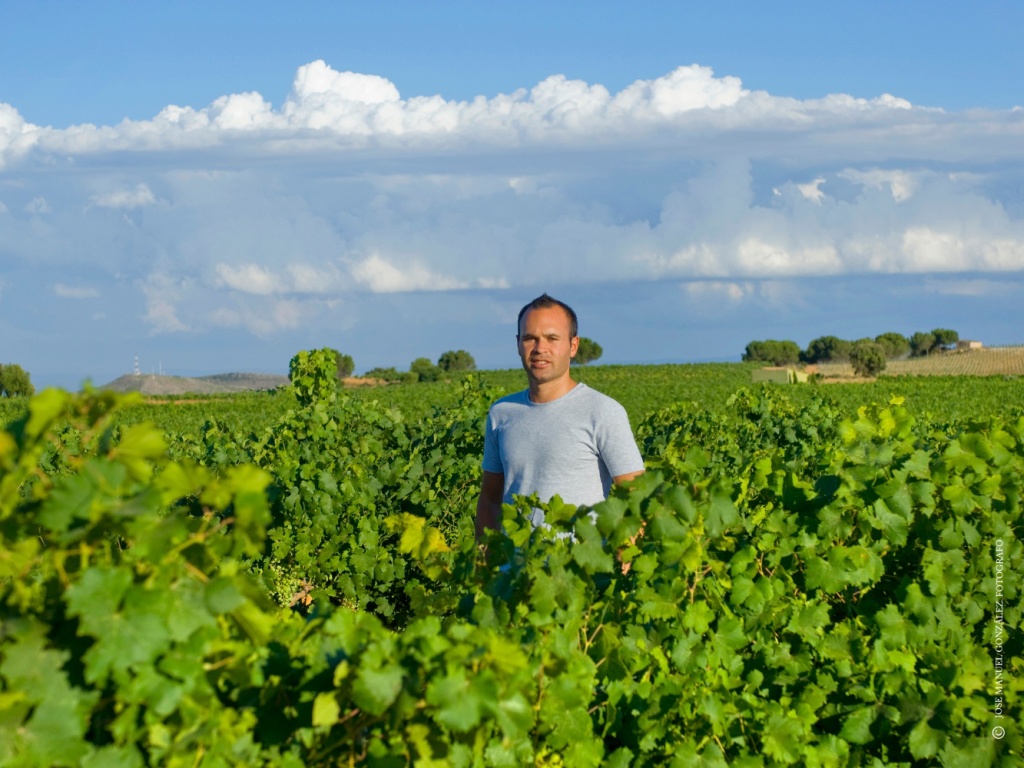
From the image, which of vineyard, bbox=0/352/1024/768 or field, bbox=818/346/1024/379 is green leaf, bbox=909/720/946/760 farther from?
field, bbox=818/346/1024/379

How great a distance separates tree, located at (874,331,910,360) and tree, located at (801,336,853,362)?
6233mm

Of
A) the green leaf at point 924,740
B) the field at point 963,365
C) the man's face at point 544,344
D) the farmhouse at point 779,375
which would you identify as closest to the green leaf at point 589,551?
the green leaf at point 924,740

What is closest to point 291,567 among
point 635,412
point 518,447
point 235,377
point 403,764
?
point 518,447

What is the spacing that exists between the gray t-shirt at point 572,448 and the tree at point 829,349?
5333 inches

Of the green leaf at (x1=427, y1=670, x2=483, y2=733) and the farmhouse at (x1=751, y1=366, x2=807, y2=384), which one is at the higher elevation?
the green leaf at (x1=427, y1=670, x2=483, y2=733)

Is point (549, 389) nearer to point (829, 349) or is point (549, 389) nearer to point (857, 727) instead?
point (857, 727)

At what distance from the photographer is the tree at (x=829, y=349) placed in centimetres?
13425

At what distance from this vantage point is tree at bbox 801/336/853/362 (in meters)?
134

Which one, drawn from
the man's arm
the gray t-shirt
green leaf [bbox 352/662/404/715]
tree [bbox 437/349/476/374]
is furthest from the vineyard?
tree [bbox 437/349/476/374]

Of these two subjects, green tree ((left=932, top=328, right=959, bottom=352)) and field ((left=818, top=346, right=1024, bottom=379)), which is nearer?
field ((left=818, top=346, right=1024, bottom=379))

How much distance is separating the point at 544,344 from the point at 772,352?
139 metres

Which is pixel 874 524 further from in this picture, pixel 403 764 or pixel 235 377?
pixel 235 377

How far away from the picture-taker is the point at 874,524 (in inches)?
143

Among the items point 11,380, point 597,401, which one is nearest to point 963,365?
point 11,380
